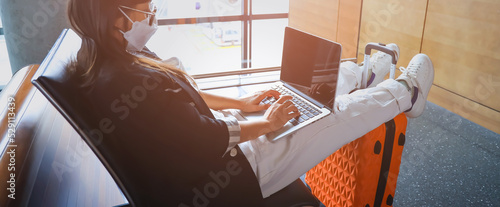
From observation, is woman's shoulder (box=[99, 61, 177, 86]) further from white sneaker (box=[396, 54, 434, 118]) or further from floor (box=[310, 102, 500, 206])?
floor (box=[310, 102, 500, 206])

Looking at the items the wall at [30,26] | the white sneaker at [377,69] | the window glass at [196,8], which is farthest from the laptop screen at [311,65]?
the window glass at [196,8]

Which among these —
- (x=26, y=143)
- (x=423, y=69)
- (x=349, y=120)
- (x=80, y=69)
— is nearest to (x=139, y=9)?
(x=80, y=69)

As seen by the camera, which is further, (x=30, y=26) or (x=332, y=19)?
(x=332, y=19)

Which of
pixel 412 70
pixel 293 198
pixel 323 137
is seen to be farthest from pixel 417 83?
pixel 293 198

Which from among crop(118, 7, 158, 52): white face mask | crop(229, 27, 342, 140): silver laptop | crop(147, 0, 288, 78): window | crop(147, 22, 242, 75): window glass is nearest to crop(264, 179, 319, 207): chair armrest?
crop(229, 27, 342, 140): silver laptop

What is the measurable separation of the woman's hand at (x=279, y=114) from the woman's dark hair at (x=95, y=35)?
458mm

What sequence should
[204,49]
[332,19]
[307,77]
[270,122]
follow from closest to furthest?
[270,122] < [307,77] < [332,19] < [204,49]

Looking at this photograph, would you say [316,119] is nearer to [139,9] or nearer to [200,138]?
[200,138]

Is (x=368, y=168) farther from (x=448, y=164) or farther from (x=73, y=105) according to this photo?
(x=73, y=105)

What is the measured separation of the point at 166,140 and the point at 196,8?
12.9ft

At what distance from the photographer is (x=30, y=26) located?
305 cm

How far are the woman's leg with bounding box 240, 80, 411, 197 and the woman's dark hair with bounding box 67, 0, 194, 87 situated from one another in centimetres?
48

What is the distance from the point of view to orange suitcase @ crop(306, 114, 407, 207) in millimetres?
1427

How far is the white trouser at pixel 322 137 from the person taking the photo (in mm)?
1226
